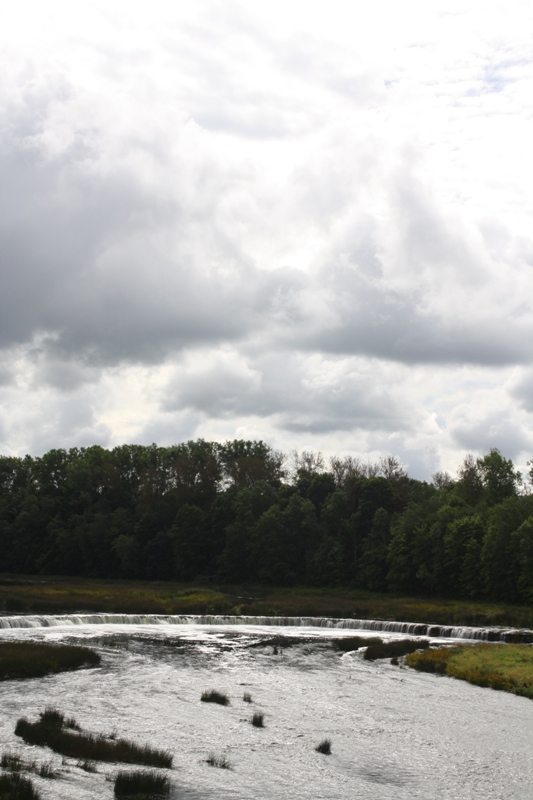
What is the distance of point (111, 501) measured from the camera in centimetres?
16138

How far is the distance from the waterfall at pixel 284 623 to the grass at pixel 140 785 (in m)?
39.4

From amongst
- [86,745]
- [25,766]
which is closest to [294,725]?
[86,745]

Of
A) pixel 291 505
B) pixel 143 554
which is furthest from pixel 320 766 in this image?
pixel 143 554

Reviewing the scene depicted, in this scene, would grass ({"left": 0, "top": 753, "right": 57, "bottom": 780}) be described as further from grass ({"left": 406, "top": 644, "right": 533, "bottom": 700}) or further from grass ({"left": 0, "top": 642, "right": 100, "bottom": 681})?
grass ({"left": 406, "top": 644, "right": 533, "bottom": 700})

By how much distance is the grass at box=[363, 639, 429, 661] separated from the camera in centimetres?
4694

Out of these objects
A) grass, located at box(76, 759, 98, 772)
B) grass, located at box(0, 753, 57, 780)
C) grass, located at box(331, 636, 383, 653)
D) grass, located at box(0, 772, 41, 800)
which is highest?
grass, located at box(0, 772, 41, 800)

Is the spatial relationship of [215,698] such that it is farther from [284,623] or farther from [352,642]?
[284,623]

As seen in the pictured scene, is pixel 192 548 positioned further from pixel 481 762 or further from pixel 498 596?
pixel 481 762

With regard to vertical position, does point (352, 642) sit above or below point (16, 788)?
below

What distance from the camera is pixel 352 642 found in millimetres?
52156

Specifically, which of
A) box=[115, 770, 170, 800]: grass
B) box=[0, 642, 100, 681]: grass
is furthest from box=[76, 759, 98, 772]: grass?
box=[0, 642, 100, 681]: grass

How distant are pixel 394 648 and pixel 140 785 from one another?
33.5 metres

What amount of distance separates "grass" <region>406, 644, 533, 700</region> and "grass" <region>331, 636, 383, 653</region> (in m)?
5.07

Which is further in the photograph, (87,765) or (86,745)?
(86,745)
